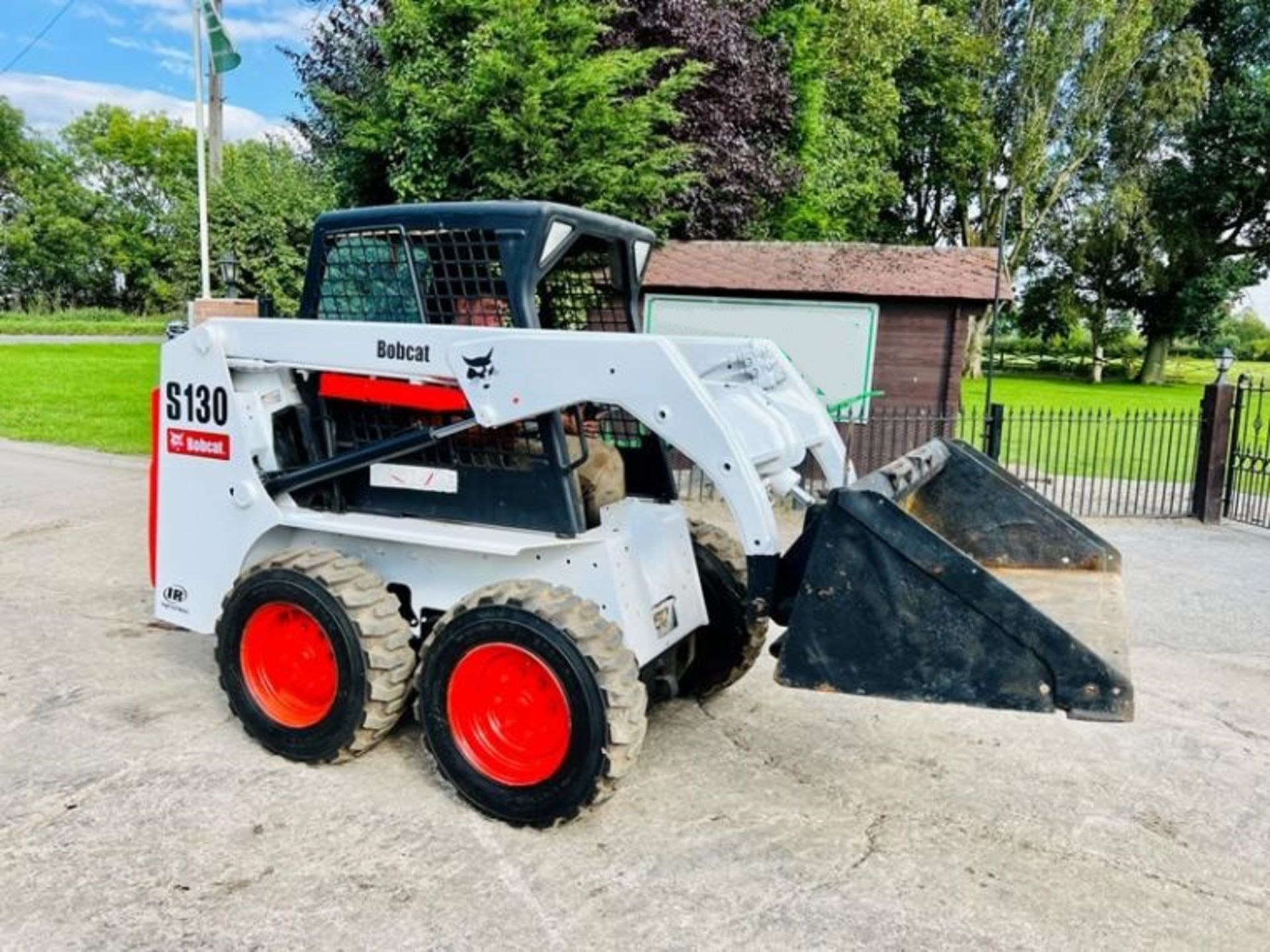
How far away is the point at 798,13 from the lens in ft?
55.5

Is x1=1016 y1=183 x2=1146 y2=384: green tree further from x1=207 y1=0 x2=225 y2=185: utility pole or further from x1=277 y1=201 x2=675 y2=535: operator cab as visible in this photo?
x1=277 y1=201 x2=675 y2=535: operator cab

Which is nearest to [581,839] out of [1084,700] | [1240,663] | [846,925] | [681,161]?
[846,925]

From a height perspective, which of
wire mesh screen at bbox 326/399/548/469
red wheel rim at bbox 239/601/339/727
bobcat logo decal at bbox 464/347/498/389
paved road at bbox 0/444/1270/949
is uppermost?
bobcat logo decal at bbox 464/347/498/389

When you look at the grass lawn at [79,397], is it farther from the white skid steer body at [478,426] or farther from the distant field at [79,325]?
the distant field at [79,325]

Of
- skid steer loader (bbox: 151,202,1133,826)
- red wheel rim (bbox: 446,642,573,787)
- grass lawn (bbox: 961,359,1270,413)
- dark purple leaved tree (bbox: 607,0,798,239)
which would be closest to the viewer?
skid steer loader (bbox: 151,202,1133,826)

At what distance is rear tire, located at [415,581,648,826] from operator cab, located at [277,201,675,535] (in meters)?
0.45

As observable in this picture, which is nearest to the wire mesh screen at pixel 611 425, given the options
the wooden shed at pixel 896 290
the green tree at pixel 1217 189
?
the wooden shed at pixel 896 290

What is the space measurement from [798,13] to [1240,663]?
14.6m

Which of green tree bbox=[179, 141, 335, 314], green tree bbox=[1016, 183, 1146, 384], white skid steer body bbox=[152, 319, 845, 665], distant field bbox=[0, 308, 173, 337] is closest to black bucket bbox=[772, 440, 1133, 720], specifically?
white skid steer body bbox=[152, 319, 845, 665]

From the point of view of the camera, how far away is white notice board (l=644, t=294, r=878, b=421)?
394 inches

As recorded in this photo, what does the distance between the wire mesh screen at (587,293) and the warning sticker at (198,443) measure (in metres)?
1.41

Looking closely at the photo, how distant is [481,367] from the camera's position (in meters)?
3.44

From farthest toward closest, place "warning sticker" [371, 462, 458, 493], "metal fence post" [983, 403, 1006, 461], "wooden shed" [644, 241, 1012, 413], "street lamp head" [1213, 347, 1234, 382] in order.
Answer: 1. "wooden shed" [644, 241, 1012, 413]
2. "metal fence post" [983, 403, 1006, 461]
3. "street lamp head" [1213, 347, 1234, 382]
4. "warning sticker" [371, 462, 458, 493]

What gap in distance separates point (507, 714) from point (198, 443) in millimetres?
1789
